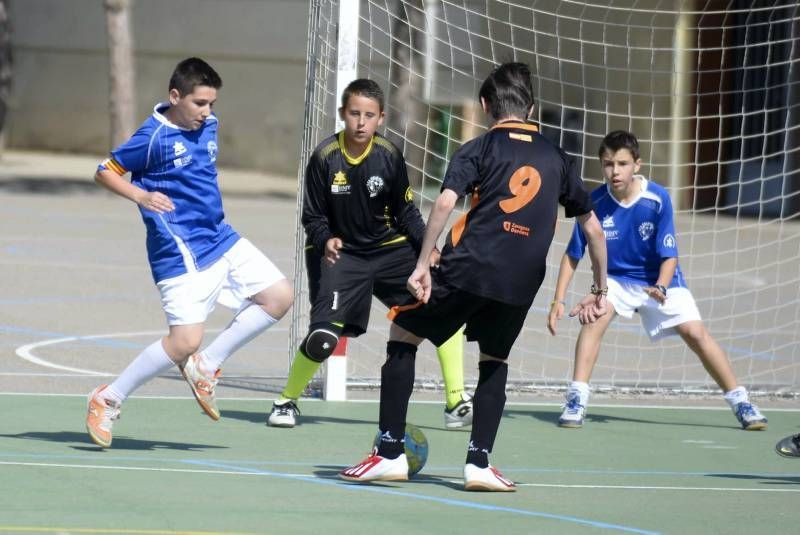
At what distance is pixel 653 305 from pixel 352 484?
297 cm

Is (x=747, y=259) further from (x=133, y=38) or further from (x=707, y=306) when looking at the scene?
(x=133, y=38)

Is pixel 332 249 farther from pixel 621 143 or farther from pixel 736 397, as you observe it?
pixel 736 397

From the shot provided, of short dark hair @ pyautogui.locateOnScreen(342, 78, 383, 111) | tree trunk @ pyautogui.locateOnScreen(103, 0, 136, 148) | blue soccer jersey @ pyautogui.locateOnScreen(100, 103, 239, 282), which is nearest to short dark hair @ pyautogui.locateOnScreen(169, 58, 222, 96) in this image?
blue soccer jersey @ pyautogui.locateOnScreen(100, 103, 239, 282)

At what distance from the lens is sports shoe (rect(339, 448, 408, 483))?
650 centimetres

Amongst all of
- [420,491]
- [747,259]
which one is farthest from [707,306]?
[420,491]

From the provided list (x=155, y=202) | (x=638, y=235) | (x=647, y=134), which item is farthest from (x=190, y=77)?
(x=647, y=134)

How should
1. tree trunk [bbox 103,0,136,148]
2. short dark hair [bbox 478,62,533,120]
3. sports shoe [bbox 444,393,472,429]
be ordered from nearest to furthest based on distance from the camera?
short dark hair [bbox 478,62,533,120]
sports shoe [bbox 444,393,472,429]
tree trunk [bbox 103,0,136,148]

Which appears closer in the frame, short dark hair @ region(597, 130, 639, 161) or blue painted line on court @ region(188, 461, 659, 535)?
blue painted line on court @ region(188, 461, 659, 535)

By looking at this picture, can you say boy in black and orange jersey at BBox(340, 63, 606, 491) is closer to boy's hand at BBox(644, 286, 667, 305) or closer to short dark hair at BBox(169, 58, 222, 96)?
short dark hair at BBox(169, 58, 222, 96)

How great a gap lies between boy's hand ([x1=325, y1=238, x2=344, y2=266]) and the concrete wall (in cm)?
2623

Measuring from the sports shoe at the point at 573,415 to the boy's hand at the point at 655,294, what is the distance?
0.75 meters

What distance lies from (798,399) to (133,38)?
26.6 m

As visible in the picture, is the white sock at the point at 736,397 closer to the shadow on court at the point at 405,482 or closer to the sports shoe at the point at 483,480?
the shadow on court at the point at 405,482

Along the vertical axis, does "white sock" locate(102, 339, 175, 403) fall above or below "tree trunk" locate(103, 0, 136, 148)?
below
